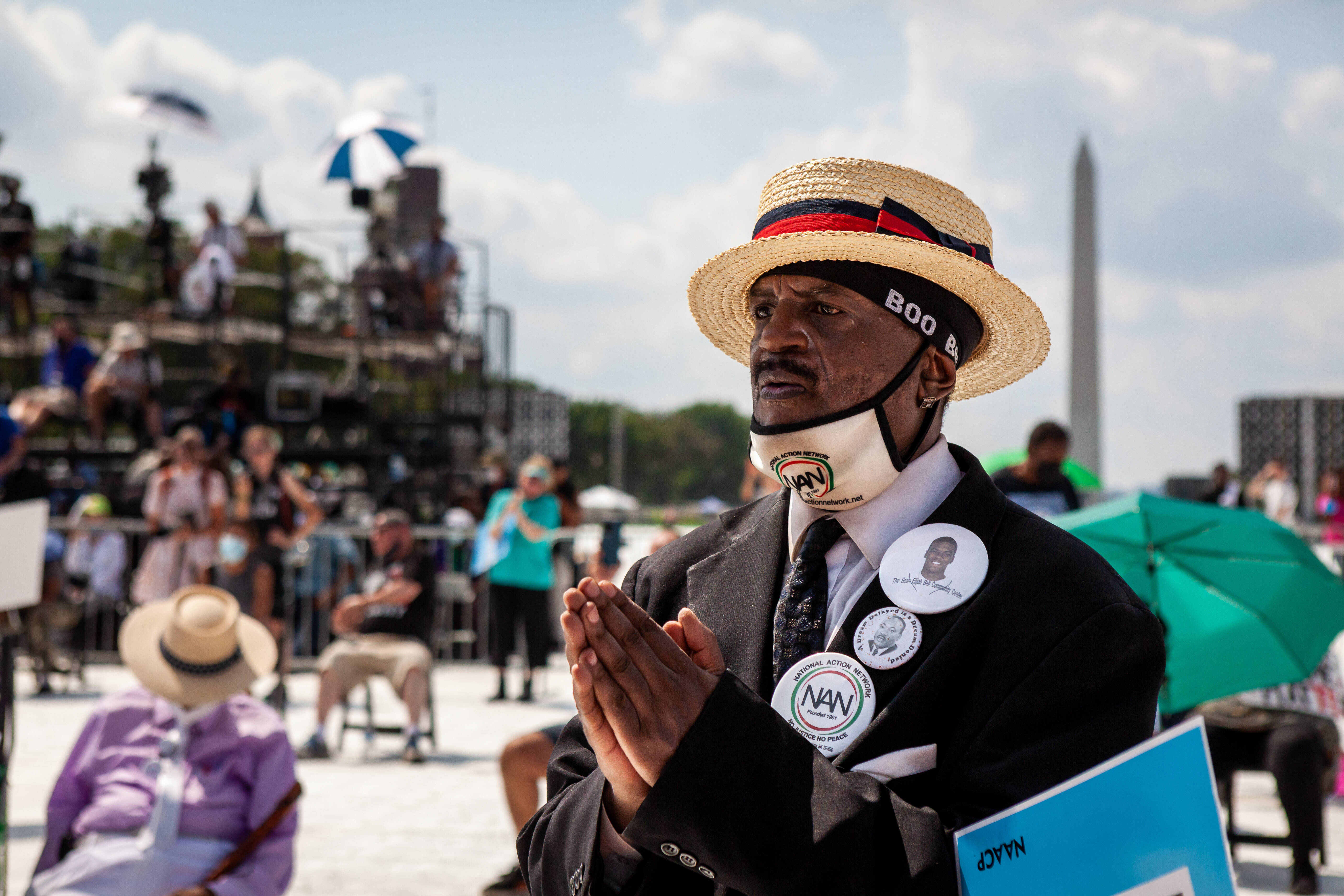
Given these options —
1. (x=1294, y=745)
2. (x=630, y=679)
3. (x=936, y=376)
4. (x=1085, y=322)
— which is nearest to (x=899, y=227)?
(x=936, y=376)

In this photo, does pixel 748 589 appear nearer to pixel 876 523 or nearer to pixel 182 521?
pixel 876 523

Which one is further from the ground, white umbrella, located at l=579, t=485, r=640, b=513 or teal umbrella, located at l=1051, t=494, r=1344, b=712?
teal umbrella, located at l=1051, t=494, r=1344, b=712

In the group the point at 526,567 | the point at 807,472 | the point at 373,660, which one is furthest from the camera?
the point at 526,567

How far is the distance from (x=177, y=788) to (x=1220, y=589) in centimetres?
406

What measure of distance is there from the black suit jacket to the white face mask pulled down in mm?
112

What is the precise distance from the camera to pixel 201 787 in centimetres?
402

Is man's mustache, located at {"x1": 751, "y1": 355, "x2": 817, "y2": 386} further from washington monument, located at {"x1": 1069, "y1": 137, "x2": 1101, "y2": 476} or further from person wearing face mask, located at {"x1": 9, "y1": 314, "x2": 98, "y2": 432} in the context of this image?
washington monument, located at {"x1": 1069, "y1": 137, "x2": 1101, "y2": 476}

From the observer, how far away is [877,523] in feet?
6.05

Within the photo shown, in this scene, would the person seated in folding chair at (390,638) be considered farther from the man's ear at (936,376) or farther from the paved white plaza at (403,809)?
the man's ear at (936,376)

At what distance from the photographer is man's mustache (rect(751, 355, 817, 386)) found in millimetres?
1835

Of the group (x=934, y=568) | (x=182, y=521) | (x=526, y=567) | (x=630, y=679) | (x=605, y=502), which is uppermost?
(x=934, y=568)

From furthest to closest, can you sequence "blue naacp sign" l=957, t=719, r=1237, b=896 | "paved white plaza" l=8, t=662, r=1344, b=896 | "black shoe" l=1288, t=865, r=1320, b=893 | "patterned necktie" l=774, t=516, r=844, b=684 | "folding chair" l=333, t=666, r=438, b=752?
"folding chair" l=333, t=666, r=438, b=752, "paved white plaza" l=8, t=662, r=1344, b=896, "black shoe" l=1288, t=865, r=1320, b=893, "patterned necktie" l=774, t=516, r=844, b=684, "blue naacp sign" l=957, t=719, r=1237, b=896

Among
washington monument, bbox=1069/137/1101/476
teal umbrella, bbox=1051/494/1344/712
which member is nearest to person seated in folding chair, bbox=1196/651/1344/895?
teal umbrella, bbox=1051/494/1344/712

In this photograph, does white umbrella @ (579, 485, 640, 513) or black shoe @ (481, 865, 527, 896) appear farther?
white umbrella @ (579, 485, 640, 513)
